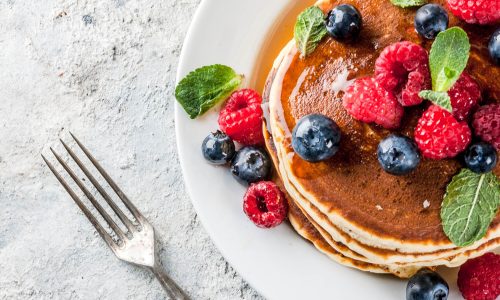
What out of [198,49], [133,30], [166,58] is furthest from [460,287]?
[133,30]

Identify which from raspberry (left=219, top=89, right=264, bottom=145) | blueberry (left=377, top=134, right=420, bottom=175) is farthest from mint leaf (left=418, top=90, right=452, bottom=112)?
raspberry (left=219, top=89, right=264, bottom=145)

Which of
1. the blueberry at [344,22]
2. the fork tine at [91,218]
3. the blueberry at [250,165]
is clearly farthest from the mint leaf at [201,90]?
the fork tine at [91,218]

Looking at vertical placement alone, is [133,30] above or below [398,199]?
above

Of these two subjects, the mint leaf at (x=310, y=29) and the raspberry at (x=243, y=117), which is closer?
the mint leaf at (x=310, y=29)

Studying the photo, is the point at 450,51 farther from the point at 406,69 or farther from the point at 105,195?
the point at 105,195

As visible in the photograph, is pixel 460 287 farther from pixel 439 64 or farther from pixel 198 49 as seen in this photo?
pixel 198 49

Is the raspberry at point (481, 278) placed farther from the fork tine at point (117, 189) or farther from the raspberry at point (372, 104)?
the fork tine at point (117, 189)

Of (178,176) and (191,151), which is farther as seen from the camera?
(178,176)
